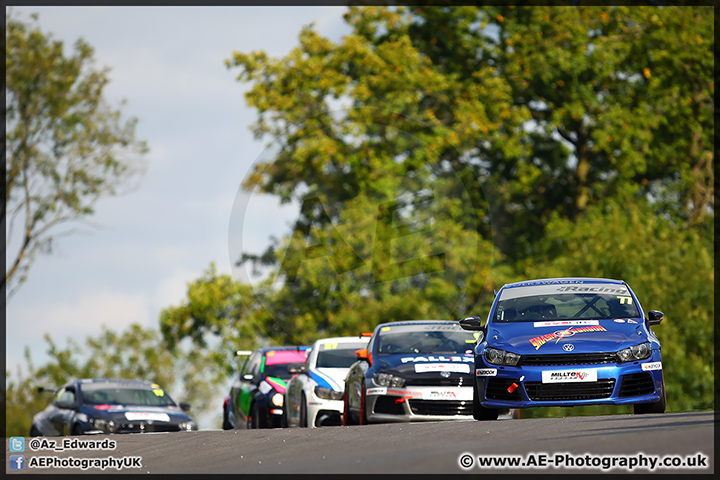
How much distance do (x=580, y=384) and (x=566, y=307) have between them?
160 cm

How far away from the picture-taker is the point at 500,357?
13.5m

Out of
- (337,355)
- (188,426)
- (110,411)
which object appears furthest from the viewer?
(188,426)

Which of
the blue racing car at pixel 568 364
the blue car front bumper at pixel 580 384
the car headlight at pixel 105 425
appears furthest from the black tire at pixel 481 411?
the car headlight at pixel 105 425

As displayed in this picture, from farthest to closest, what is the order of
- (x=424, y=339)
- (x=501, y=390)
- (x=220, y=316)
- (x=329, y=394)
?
(x=220, y=316) → (x=329, y=394) → (x=424, y=339) → (x=501, y=390)

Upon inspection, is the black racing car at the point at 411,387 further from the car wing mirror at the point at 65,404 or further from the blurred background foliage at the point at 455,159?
the blurred background foliage at the point at 455,159

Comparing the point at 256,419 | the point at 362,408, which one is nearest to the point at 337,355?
the point at 256,419

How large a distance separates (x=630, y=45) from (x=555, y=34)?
2778mm

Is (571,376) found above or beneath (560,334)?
beneath

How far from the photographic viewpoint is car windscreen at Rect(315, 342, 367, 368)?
730 inches

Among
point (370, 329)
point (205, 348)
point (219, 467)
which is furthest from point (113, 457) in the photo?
point (205, 348)

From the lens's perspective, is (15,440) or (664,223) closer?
(15,440)

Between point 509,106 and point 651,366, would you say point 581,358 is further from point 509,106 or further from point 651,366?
point 509,106

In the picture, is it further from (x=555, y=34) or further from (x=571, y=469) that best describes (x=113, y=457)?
(x=555, y=34)

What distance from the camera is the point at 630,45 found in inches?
1613
